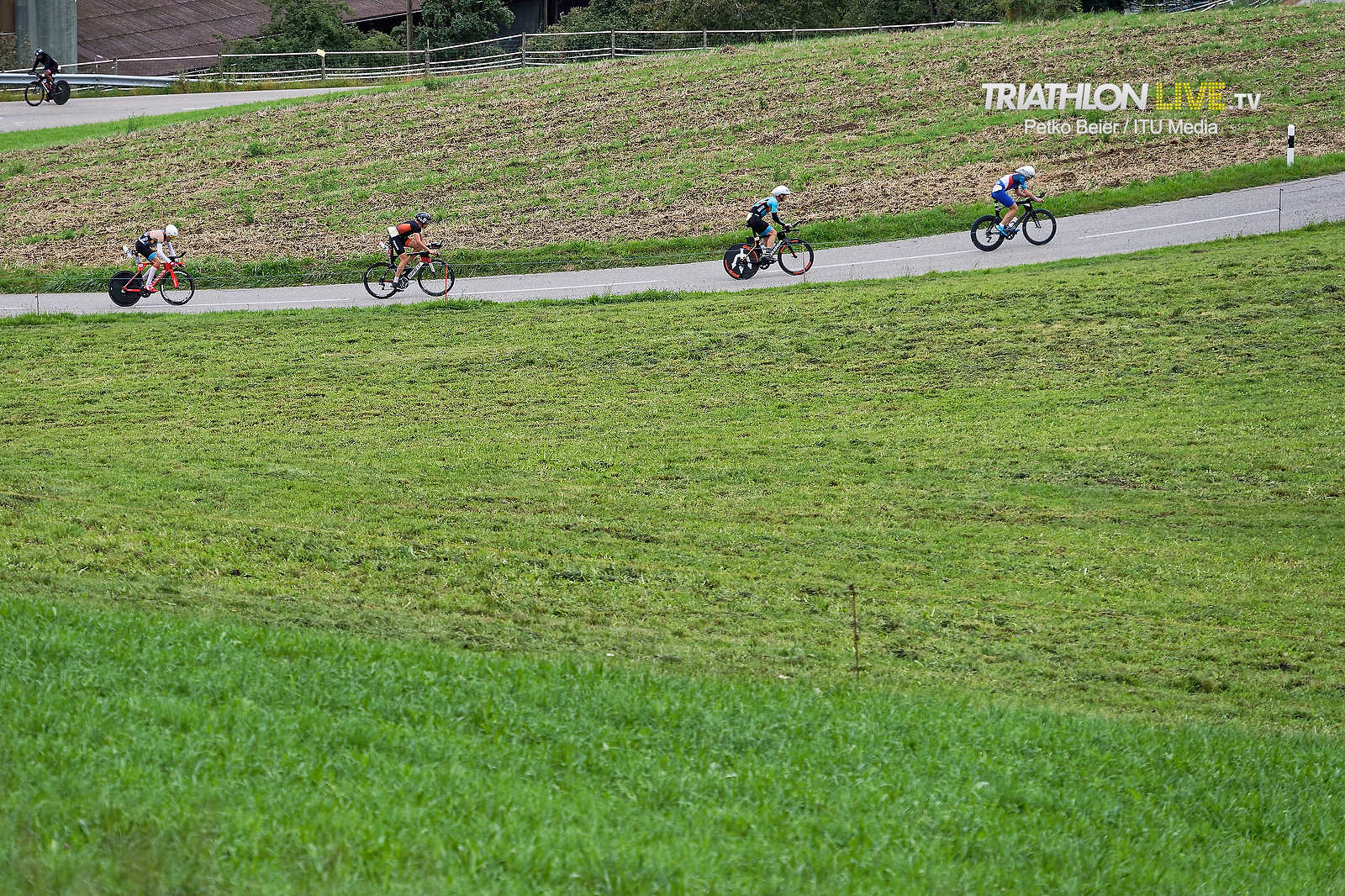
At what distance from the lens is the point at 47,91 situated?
178ft

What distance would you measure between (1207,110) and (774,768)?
1421 inches

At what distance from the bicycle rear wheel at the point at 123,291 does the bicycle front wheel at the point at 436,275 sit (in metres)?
6.16

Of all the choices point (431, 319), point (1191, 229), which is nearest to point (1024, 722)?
point (431, 319)

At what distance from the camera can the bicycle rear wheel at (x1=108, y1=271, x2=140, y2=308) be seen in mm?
28125

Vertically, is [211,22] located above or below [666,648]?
above

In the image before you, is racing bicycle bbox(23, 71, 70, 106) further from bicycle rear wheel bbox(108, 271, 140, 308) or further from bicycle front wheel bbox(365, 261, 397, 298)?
bicycle front wheel bbox(365, 261, 397, 298)

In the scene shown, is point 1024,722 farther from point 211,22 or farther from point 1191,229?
point 211,22

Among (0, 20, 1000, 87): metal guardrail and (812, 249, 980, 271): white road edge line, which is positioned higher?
(0, 20, 1000, 87): metal guardrail

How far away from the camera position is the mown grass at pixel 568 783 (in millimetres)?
5090

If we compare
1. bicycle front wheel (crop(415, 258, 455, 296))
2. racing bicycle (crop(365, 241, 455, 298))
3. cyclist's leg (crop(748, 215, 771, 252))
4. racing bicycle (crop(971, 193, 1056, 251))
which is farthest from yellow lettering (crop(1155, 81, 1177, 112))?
racing bicycle (crop(365, 241, 455, 298))

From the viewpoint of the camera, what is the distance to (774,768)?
645 centimetres

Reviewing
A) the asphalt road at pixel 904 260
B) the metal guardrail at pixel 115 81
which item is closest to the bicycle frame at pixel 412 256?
the asphalt road at pixel 904 260

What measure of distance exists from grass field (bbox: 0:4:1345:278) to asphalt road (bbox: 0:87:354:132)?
548cm

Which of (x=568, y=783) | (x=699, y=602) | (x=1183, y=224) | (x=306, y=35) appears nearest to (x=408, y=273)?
(x=1183, y=224)
